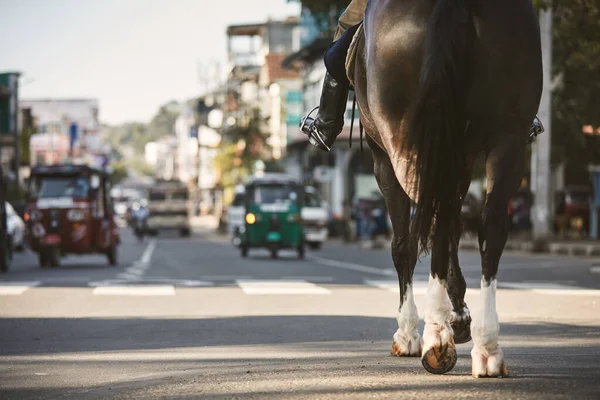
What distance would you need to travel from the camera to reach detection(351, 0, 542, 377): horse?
700cm

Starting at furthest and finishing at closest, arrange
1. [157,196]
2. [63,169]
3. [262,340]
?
[157,196], [63,169], [262,340]

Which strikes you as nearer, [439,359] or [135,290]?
[439,359]

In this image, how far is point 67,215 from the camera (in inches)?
1253

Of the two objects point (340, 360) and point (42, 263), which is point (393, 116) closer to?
point (340, 360)

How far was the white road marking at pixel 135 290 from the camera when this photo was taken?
17609 millimetres

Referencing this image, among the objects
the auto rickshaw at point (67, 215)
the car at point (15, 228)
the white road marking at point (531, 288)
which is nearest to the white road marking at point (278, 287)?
the white road marking at point (531, 288)

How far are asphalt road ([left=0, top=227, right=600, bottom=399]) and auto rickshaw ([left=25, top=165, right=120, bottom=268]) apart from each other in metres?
10.1

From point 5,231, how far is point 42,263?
358 centimetres

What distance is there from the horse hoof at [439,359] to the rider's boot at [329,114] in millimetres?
2926

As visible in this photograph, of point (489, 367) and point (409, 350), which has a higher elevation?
point (489, 367)

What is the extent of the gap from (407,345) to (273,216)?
2832 centimetres

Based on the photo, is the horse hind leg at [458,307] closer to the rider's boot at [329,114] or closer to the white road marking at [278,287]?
the rider's boot at [329,114]

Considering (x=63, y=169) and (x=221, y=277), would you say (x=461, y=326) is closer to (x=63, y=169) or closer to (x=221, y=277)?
(x=221, y=277)

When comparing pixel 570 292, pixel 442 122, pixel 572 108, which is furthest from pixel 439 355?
pixel 572 108
